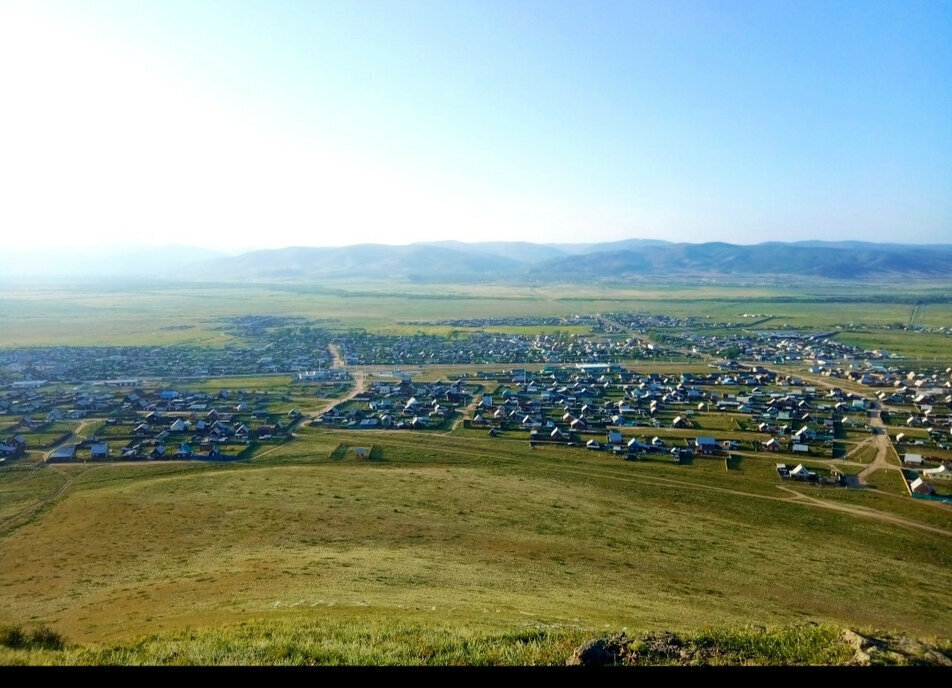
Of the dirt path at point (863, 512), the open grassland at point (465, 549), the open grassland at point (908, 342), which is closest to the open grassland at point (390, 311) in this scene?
the open grassland at point (908, 342)

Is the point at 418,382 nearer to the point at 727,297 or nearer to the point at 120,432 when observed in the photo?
the point at 120,432

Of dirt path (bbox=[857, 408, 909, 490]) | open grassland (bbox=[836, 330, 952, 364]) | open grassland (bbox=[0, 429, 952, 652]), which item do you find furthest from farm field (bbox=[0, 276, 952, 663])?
open grassland (bbox=[836, 330, 952, 364])

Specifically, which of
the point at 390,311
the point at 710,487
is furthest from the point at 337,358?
the point at 390,311

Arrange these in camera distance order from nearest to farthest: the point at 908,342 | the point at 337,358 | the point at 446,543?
the point at 446,543 < the point at 337,358 < the point at 908,342

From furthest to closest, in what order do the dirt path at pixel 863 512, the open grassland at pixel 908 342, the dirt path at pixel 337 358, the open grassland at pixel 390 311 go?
the open grassland at pixel 390 311, the open grassland at pixel 908 342, the dirt path at pixel 337 358, the dirt path at pixel 863 512

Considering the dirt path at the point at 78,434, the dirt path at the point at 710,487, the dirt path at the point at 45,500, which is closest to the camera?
the dirt path at the point at 45,500

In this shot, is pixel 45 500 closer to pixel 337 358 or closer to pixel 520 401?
pixel 520 401

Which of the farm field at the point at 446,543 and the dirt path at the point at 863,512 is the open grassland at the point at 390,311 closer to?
the farm field at the point at 446,543
